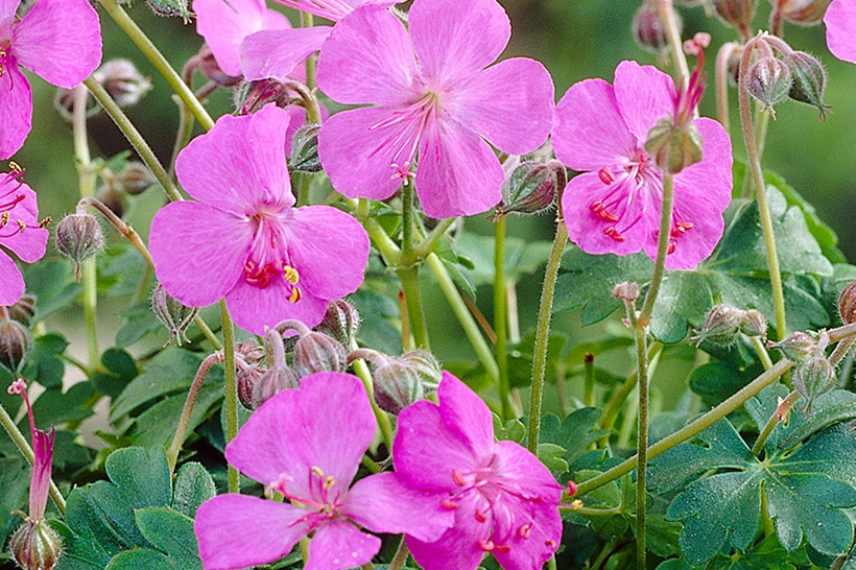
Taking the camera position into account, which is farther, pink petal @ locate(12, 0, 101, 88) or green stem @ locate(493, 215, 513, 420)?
green stem @ locate(493, 215, 513, 420)

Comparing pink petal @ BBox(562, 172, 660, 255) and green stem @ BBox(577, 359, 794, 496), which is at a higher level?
pink petal @ BBox(562, 172, 660, 255)

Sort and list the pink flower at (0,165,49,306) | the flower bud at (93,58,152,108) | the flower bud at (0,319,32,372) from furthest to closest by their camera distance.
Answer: the flower bud at (93,58,152,108) → the flower bud at (0,319,32,372) → the pink flower at (0,165,49,306)

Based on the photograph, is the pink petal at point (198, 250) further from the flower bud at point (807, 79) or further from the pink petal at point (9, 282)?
the flower bud at point (807, 79)

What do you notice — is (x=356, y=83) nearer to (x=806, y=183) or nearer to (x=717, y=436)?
(x=717, y=436)

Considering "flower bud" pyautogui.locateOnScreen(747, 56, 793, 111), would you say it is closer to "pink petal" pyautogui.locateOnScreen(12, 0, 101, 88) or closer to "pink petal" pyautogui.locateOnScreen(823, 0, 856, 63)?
"pink petal" pyautogui.locateOnScreen(823, 0, 856, 63)

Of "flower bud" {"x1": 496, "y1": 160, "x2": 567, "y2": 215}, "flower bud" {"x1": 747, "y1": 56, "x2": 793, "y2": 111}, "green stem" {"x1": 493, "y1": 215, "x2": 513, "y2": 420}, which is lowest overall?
"green stem" {"x1": 493, "y1": 215, "x2": 513, "y2": 420}

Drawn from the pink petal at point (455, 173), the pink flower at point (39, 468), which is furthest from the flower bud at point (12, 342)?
the pink petal at point (455, 173)

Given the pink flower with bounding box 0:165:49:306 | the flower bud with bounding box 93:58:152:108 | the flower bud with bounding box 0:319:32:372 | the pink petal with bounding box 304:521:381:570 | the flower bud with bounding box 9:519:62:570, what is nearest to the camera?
the pink petal with bounding box 304:521:381:570

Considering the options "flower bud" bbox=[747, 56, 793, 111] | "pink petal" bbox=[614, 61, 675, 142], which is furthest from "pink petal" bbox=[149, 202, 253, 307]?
"flower bud" bbox=[747, 56, 793, 111]
